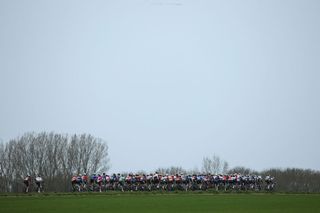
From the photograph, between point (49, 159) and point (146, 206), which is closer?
point (146, 206)

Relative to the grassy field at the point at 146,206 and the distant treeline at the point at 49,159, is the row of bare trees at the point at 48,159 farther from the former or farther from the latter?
the grassy field at the point at 146,206

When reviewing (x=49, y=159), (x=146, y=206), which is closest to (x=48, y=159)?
(x=49, y=159)

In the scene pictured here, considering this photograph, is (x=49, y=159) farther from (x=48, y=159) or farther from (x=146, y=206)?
(x=146, y=206)

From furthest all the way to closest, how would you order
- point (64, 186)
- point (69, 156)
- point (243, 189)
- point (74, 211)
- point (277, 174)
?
point (277, 174) < point (69, 156) < point (64, 186) < point (243, 189) < point (74, 211)

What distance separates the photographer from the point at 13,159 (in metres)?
112

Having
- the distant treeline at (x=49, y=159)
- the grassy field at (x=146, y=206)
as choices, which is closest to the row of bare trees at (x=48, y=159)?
the distant treeline at (x=49, y=159)

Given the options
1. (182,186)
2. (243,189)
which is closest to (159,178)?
(182,186)

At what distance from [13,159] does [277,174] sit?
208 feet

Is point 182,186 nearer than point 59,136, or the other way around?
point 182,186

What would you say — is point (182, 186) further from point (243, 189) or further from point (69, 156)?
point (69, 156)

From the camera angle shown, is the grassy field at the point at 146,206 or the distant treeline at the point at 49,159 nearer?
the grassy field at the point at 146,206

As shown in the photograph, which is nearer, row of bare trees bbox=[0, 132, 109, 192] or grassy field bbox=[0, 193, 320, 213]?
grassy field bbox=[0, 193, 320, 213]

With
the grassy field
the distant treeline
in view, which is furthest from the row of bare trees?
the grassy field

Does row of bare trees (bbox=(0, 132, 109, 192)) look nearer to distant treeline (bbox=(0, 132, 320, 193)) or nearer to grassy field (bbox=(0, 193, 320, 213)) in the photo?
distant treeline (bbox=(0, 132, 320, 193))
